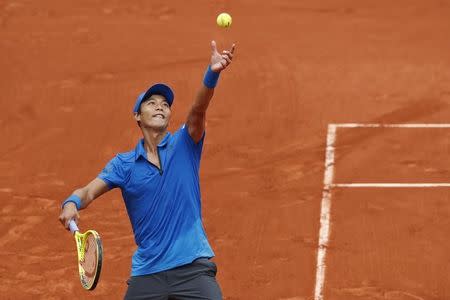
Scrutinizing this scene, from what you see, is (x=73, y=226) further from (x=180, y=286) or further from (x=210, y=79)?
(x=210, y=79)

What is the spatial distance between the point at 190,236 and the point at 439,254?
4.78 m

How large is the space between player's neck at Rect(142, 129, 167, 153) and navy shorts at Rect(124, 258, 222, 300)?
0.89 metres

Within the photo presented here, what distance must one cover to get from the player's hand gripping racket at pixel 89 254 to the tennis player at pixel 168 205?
0.65ft

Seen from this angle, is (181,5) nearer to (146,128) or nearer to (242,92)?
(242,92)

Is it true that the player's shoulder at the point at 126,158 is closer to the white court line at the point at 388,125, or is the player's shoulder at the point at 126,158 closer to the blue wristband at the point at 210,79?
the blue wristband at the point at 210,79

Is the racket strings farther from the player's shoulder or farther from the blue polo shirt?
the player's shoulder

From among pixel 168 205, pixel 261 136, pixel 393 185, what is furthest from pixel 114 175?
pixel 261 136

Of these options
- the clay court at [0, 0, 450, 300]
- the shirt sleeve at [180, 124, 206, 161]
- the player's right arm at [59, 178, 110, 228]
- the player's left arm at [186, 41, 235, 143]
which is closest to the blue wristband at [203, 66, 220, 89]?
the player's left arm at [186, 41, 235, 143]

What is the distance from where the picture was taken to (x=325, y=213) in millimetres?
13000

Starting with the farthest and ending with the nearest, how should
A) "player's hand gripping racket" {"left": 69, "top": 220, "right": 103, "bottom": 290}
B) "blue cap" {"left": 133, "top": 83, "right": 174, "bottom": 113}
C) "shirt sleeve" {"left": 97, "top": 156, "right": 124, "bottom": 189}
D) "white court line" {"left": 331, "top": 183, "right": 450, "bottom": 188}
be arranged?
1. "white court line" {"left": 331, "top": 183, "right": 450, "bottom": 188}
2. "blue cap" {"left": 133, "top": 83, "right": 174, "bottom": 113}
3. "shirt sleeve" {"left": 97, "top": 156, "right": 124, "bottom": 189}
4. "player's hand gripping racket" {"left": 69, "top": 220, "right": 103, "bottom": 290}

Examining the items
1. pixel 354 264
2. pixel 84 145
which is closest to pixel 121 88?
pixel 84 145

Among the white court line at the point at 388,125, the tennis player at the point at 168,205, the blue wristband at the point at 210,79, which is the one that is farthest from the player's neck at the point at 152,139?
the white court line at the point at 388,125

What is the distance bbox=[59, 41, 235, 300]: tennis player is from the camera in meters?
7.97

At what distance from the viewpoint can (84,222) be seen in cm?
1326
